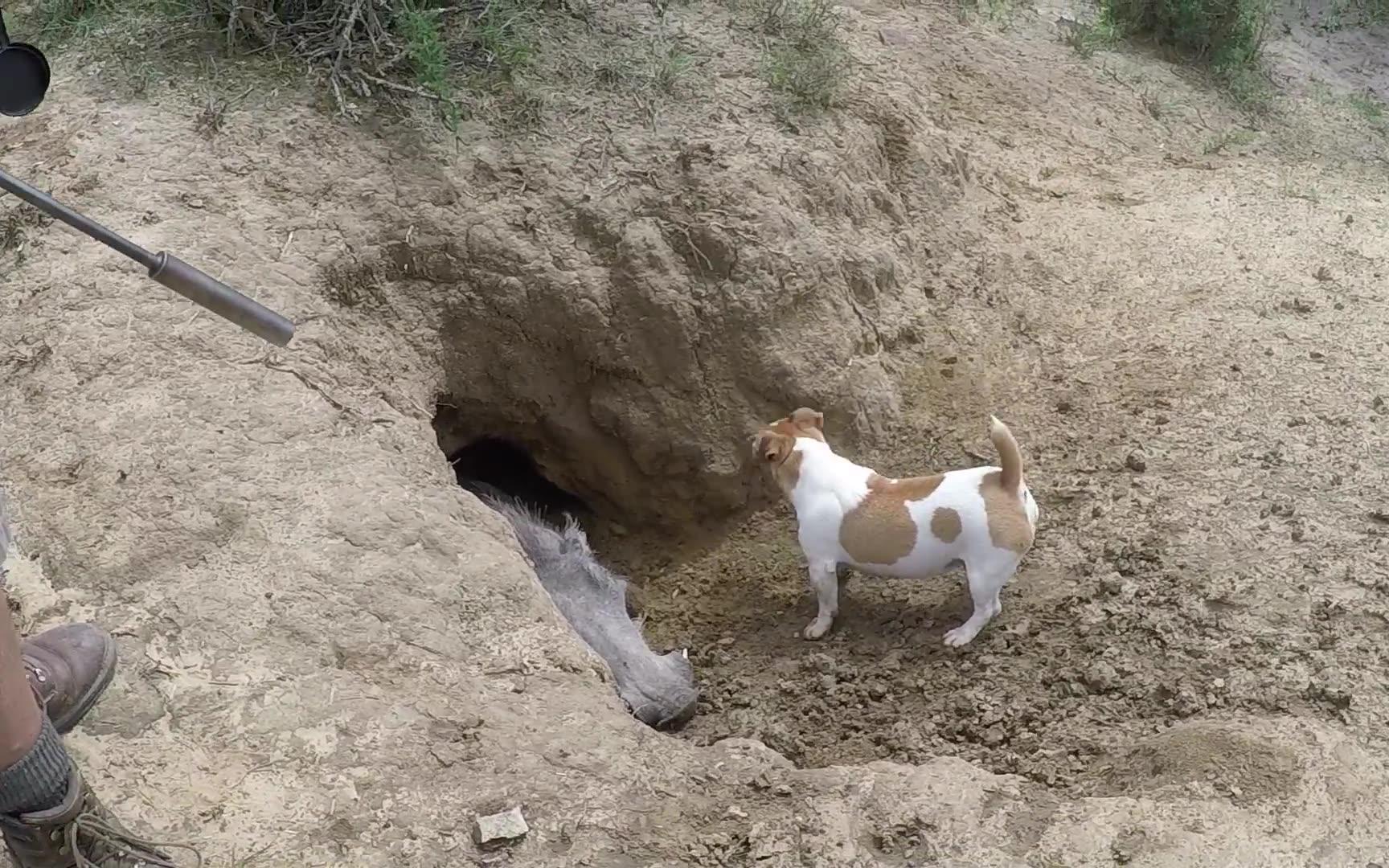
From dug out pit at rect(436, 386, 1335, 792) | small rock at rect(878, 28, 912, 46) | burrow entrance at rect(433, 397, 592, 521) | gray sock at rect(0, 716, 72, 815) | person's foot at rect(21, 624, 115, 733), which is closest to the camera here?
gray sock at rect(0, 716, 72, 815)

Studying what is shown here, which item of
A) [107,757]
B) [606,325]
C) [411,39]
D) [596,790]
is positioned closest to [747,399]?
[606,325]

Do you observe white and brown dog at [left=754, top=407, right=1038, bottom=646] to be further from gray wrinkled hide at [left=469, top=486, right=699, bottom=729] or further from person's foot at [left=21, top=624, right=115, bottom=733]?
person's foot at [left=21, top=624, right=115, bottom=733]

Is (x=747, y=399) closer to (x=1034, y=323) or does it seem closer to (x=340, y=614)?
(x=1034, y=323)

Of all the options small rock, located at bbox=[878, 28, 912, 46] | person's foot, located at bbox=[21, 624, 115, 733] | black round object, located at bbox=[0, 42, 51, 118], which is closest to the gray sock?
person's foot, located at bbox=[21, 624, 115, 733]

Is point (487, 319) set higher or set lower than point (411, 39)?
lower

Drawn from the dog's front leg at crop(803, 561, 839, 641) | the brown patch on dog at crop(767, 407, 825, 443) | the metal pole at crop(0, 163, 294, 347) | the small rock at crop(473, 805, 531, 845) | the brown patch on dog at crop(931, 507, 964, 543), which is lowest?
the dog's front leg at crop(803, 561, 839, 641)

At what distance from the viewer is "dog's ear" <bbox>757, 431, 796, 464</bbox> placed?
3783mm

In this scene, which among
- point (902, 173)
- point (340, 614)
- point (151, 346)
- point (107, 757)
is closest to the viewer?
point (107, 757)

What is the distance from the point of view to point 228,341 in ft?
11.8

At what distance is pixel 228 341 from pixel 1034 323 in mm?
2857

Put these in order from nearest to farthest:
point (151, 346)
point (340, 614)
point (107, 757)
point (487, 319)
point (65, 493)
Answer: point (107, 757), point (340, 614), point (65, 493), point (151, 346), point (487, 319)

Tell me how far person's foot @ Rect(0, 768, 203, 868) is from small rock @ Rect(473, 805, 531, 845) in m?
0.59

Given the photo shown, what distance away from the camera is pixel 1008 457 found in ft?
11.1

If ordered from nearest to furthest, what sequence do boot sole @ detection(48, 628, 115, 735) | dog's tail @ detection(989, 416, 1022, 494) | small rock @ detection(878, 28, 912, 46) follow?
boot sole @ detection(48, 628, 115, 735)
dog's tail @ detection(989, 416, 1022, 494)
small rock @ detection(878, 28, 912, 46)
